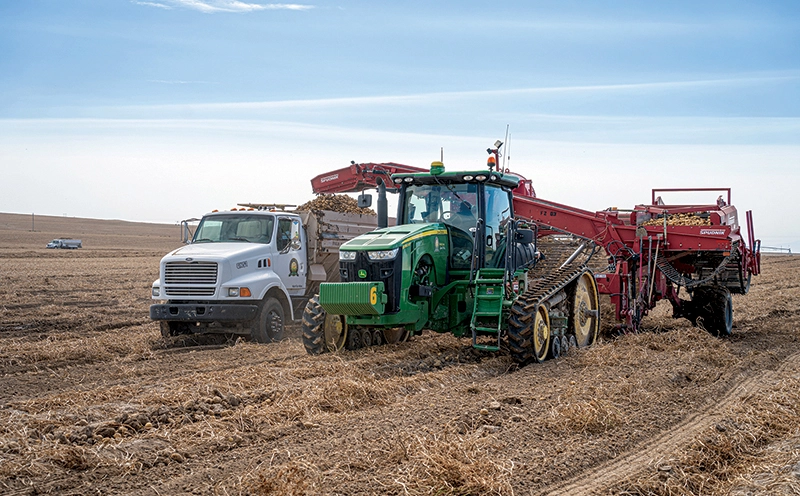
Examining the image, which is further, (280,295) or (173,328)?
(280,295)

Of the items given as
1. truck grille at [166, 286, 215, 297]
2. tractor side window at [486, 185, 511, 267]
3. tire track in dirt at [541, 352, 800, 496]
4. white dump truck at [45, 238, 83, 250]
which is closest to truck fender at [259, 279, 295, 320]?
truck grille at [166, 286, 215, 297]

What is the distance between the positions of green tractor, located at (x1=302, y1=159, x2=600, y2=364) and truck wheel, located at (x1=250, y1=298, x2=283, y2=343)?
224 cm

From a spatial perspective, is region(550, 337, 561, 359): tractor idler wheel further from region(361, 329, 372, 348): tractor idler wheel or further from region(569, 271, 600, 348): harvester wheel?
region(361, 329, 372, 348): tractor idler wheel

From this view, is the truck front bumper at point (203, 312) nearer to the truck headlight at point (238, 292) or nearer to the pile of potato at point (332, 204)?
A: the truck headlight at point (238, 292)

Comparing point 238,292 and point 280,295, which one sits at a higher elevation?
point 238,292

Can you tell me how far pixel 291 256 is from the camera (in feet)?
44.5

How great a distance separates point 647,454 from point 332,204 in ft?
33.7

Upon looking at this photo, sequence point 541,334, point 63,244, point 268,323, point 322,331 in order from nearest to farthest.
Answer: point 541,334 < point 322,331 < point 268,323 < point 63,244

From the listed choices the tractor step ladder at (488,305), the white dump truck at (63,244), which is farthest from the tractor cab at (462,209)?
the white dump truck at (63,244)

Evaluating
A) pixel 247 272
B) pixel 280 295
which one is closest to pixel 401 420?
pixel 247 272

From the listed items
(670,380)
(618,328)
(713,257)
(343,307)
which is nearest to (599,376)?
(670,380)

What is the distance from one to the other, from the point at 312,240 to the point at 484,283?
5218mm

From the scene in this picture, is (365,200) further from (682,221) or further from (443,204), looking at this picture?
(682,221)

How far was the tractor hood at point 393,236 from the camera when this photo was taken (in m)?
9.57
